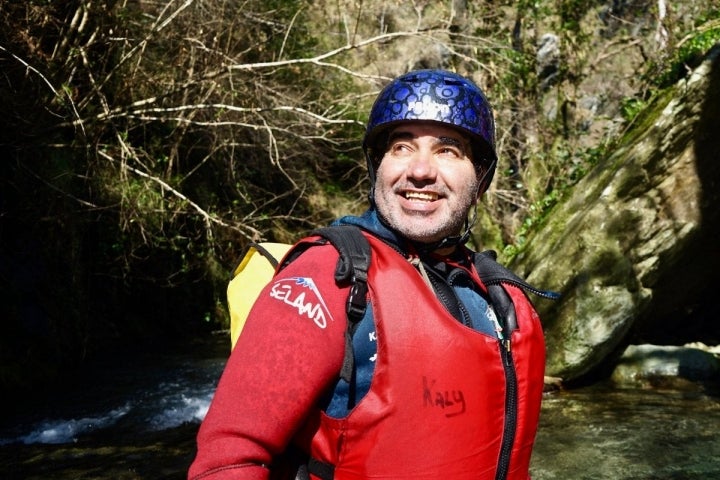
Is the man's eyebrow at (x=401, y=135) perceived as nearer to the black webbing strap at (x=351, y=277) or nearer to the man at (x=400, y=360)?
the man at (x=400, y=360)

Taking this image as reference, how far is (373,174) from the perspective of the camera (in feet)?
6.53

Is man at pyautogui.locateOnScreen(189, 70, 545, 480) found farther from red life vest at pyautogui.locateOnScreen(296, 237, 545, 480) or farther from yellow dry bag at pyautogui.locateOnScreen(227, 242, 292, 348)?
yellow dry bag at pyautogui.locateOnScreen(227, 242, 292, 348)

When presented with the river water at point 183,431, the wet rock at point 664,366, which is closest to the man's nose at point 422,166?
the river water at point 183,431

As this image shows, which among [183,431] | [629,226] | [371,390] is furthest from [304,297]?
[629,226]

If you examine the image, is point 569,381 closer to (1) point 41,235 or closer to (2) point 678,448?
(2) point 678,448

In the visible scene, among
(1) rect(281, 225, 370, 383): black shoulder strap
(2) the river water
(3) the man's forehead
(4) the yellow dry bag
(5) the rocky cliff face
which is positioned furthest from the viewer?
(5) the rocky cliff face

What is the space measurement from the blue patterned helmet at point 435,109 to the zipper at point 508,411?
24.2 inches

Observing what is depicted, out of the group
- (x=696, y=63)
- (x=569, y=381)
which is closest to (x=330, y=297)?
(x=569, y=381)

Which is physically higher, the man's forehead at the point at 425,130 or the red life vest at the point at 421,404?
the man's forehead at the point at 425,130

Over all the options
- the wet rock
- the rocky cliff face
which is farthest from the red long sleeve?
the wet rock

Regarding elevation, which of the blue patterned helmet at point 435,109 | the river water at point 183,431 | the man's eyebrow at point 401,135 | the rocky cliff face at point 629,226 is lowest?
the river water at point 183,431

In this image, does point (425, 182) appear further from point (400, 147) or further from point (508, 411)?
point (508, 411)

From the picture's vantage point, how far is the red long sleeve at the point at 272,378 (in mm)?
1297

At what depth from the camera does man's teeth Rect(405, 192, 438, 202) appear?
1789 mm
